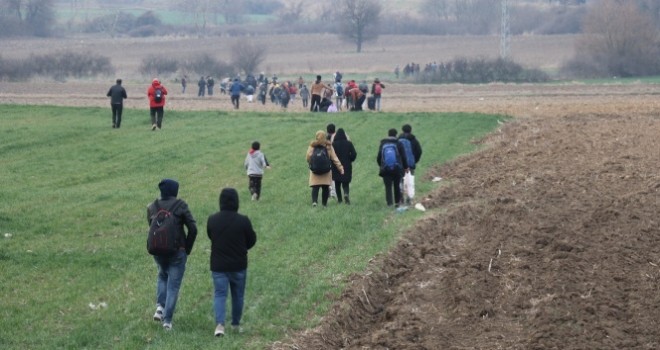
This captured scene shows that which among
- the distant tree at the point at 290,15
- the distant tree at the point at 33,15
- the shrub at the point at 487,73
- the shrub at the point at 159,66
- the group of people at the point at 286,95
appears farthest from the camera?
the distant tree at the point at 290,15

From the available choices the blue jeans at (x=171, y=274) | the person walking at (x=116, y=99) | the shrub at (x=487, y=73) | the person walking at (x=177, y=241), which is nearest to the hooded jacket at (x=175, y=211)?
the person walking at (x=177, y=241)

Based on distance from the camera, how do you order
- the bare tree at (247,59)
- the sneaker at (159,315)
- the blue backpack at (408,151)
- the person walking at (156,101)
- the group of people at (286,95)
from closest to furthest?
the sneaker at (159,315)
the blue backpack at (408,151)
the person walking at (156,101)
the group of people at (286,95)
the bare tree at (247,59)

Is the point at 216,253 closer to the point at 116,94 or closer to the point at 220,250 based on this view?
the point at 220,250

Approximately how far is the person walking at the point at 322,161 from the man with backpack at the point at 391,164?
87 centimetres

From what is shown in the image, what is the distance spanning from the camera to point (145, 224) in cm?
2056

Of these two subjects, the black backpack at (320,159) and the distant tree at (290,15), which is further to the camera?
the distant tree at (290,15)

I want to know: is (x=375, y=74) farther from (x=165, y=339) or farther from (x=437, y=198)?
(x=165, y=339)

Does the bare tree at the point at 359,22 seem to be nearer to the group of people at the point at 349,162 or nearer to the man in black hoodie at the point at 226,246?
the group of people at the point at 349,162

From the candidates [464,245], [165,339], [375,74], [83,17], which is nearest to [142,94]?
[375,74]

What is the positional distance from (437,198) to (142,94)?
148ft

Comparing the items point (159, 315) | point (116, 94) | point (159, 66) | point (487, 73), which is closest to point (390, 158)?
point (159, 315)

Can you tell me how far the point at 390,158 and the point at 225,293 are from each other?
9.15 metres

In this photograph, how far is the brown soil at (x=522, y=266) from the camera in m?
13.4

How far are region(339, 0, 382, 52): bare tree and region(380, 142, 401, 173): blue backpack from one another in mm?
98379
